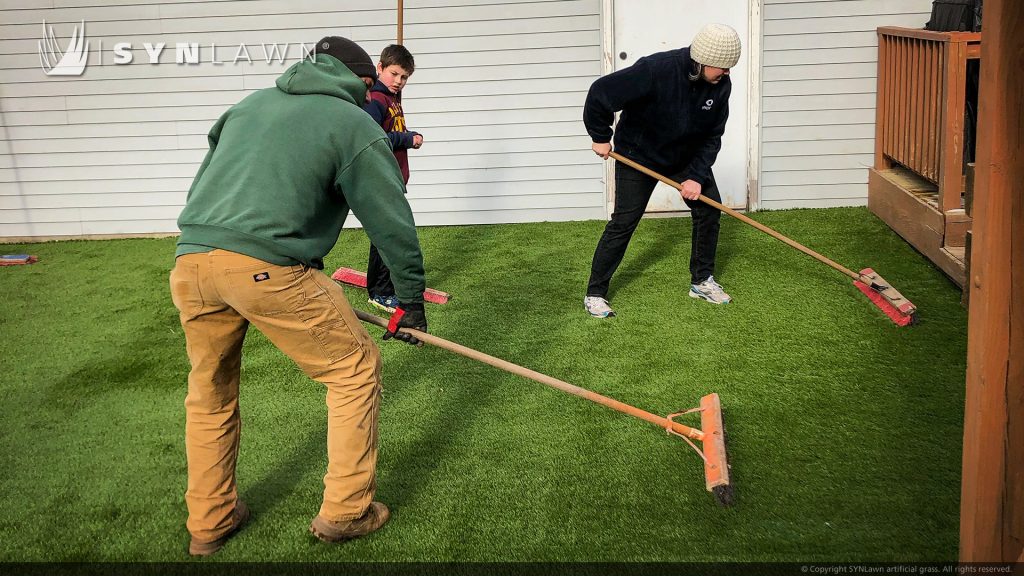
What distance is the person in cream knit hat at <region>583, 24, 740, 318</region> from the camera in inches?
216

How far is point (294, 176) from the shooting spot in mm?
3268

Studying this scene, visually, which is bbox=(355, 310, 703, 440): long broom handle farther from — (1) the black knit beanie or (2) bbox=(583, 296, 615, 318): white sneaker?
(2) bbox=(583, 296, 615, 318): white sneaker

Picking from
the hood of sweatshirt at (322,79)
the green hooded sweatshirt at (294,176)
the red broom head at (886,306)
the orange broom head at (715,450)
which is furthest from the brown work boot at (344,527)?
the red broom head at (886,306)

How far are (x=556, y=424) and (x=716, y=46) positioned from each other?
88.1 inches

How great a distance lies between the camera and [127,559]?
11.7ft

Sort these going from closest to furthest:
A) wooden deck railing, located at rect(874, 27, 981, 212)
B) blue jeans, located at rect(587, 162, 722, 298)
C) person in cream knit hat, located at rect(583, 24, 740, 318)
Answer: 1. person in cream knit hat, located at rect(583, 24, 740, 318)
2. blue jeans, located at rect(587, 162, 722, 298)
3. wooden deck railing, located at rect(874, 27, 981, 212)

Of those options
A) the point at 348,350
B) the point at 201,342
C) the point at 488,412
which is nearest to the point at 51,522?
the point at 201,342

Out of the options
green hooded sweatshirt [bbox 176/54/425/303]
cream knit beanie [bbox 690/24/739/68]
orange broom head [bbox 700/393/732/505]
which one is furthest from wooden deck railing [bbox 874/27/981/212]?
green hooded sweatshirt [bbox 176/54/425/303]

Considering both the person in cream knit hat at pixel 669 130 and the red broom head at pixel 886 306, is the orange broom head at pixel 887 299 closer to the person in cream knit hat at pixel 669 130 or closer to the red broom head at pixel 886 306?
the red broom head at pixel 886 306

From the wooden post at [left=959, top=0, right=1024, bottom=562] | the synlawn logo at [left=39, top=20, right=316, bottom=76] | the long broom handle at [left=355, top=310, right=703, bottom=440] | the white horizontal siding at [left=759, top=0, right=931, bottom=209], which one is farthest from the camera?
the synlawn logo at [left=39, top=20, right=316, bottom=76]

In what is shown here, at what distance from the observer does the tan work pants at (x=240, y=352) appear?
3.28 m

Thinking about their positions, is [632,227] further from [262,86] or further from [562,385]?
[262,86]

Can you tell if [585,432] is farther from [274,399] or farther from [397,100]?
[397,100]

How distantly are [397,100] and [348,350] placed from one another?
2915 mm
